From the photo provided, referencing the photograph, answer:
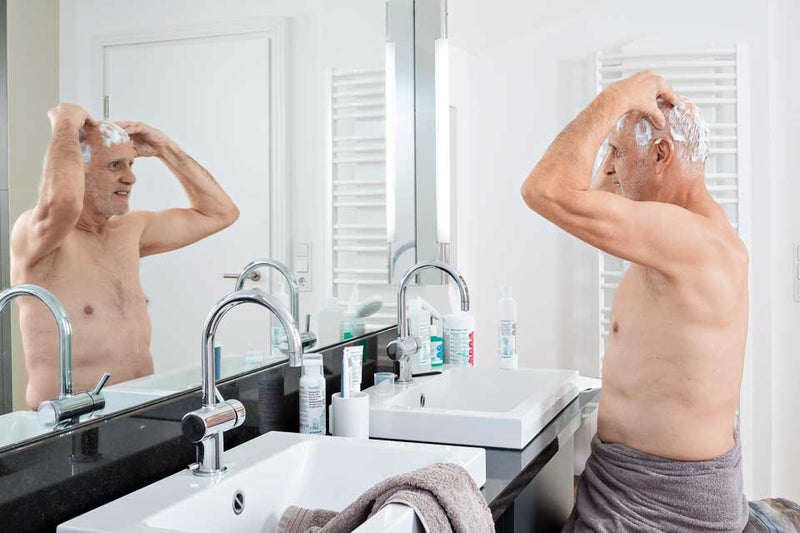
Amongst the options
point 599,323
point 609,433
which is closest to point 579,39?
point 599,323

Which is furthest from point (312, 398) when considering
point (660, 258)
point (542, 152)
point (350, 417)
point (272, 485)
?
point (542, 152)

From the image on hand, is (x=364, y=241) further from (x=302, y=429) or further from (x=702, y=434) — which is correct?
(x=702, y=434)

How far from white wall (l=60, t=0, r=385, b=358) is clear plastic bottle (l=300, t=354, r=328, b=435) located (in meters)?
0.28

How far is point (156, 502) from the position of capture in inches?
47.5

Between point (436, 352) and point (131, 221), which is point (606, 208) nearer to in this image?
point (436, 352)

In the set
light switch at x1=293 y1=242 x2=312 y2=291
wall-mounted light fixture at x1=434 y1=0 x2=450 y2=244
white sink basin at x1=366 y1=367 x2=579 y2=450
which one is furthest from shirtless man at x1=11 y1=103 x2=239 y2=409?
wall-mounted light fixture at x1=434 y1=0 x2=450 y2=244

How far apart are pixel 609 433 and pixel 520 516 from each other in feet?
1.30

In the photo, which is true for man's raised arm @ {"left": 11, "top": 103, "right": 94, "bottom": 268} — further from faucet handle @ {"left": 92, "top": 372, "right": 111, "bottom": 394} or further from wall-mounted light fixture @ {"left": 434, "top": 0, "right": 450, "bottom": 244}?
wall-mounted light fixture @ {"left": 434, "top": 0, "right": 450, "bottom": 244}

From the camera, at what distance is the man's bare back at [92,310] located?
48.5 inches

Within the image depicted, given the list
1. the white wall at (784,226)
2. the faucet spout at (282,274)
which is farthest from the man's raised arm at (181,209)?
the white wall at (784,226)

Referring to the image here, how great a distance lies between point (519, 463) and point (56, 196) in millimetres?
1008

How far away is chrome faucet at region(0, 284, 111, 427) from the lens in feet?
3.96

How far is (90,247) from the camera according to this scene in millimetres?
1341

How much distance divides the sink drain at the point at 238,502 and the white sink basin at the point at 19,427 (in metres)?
0.30
